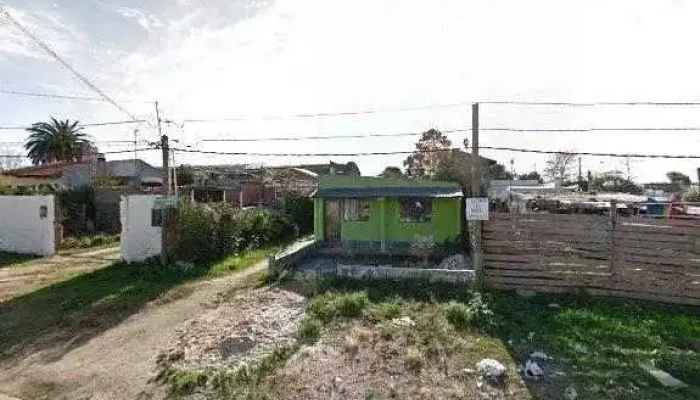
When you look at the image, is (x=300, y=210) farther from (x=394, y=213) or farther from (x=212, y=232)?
(x=212, y=232)

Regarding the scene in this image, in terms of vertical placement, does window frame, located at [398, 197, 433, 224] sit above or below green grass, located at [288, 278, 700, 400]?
above

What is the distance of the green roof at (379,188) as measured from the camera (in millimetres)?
18812

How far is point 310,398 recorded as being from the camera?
7.06m

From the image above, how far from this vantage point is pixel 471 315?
9.45 m

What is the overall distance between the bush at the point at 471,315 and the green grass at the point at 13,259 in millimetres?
17099

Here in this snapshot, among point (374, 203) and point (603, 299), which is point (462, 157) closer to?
point (374, 203)

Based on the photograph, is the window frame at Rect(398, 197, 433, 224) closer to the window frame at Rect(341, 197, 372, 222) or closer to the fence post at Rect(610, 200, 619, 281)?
the window frame at Rect(341, 197, 372, 222)

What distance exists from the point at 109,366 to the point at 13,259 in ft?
45.8

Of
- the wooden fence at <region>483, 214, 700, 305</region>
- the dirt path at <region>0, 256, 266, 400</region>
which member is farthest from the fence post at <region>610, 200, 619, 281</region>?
the dirt path at <region>0, 256, 266, 400</region>

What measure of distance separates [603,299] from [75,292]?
13979mm

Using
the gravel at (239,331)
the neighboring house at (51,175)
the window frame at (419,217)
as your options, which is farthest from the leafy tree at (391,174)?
the neighboring house at (51,175)

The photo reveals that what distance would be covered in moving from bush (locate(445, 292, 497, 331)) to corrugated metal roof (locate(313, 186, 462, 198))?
28.2ft

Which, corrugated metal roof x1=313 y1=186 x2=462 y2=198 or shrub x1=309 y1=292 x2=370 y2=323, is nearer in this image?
shrub x1=309 y1=292 x2=370 y2=323

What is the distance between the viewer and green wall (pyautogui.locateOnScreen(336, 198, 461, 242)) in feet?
62.8
